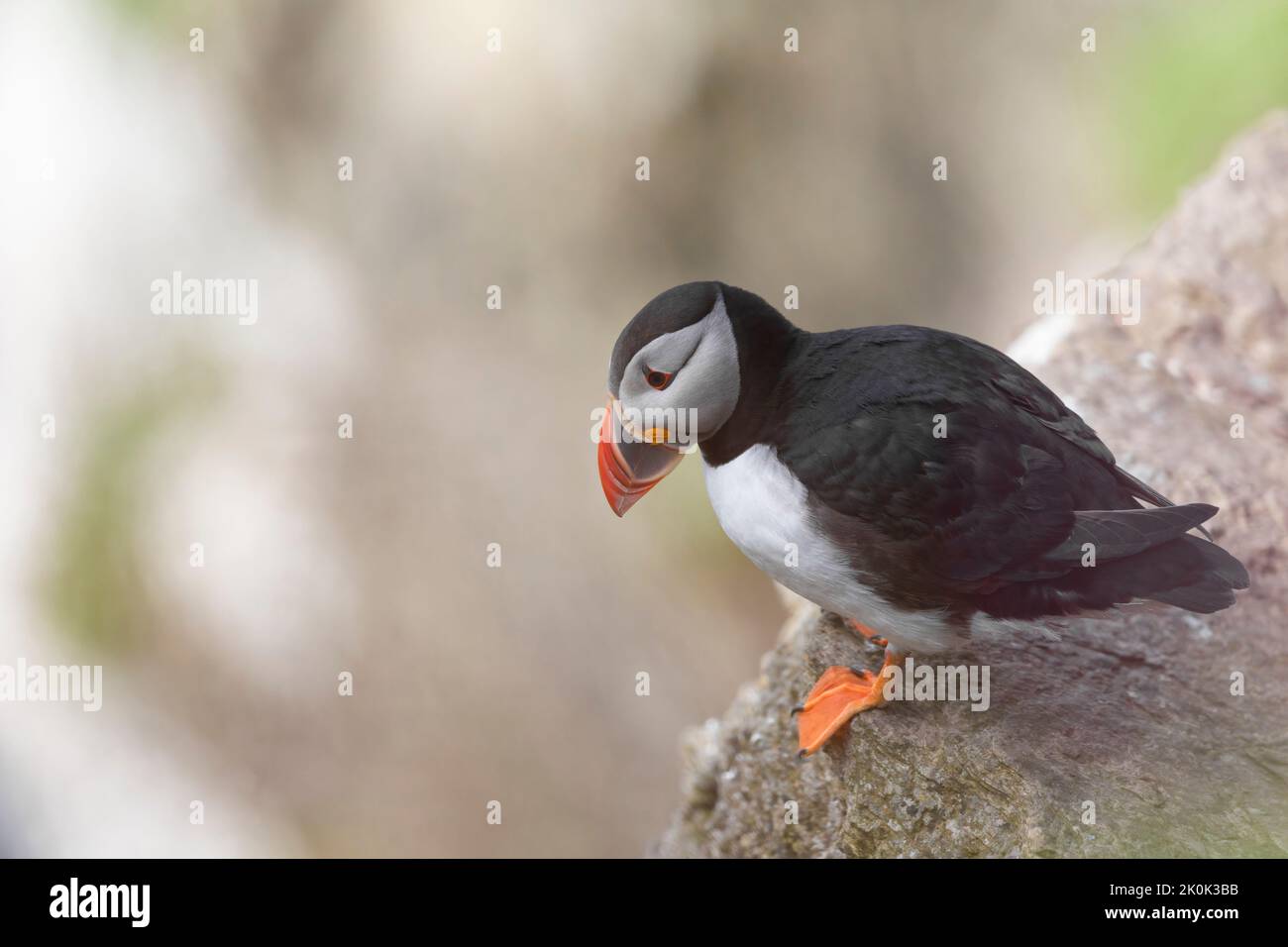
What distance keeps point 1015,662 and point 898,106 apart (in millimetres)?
5731

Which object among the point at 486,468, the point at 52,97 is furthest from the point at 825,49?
the point at 52,97

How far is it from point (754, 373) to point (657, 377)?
0.83 feet

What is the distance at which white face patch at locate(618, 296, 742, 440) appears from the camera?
2.70 metres

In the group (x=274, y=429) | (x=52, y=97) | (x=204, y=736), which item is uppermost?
(x=52, y=97)

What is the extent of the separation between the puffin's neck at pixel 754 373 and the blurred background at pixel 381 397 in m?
4.20

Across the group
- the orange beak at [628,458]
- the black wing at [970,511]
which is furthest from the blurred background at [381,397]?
the black wing at [970,511]

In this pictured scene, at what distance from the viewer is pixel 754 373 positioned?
2.80m

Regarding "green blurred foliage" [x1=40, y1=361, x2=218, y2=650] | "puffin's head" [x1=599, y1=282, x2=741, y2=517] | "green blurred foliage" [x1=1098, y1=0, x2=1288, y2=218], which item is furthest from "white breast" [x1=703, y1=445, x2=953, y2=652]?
"green blurred foliage" [x1=1098, y1=0, x2=1288, y2=218]

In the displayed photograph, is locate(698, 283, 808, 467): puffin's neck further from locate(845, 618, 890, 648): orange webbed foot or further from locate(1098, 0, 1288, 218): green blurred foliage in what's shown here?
locate(1098, 0, 1288, 218): green blurred foliage

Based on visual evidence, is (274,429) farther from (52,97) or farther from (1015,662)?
(1015,662)

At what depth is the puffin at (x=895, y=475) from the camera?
2.60 meters

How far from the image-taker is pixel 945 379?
107 inches

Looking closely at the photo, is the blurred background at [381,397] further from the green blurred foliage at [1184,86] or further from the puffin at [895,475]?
the puffin at [895,475]

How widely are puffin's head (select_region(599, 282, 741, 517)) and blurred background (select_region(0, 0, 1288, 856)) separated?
4226 mm
